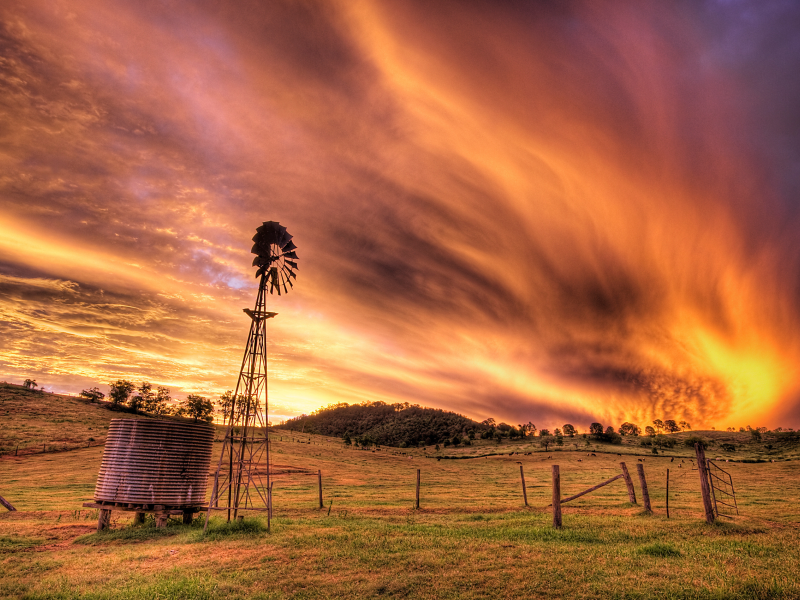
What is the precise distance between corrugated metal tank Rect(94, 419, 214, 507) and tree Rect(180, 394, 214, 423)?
136 meters

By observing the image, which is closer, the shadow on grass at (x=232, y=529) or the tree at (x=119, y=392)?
the shadow on grass at (x=232, y=529)

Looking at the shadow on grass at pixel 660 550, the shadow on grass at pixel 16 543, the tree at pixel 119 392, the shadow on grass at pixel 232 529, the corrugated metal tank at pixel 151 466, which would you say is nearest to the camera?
the shadow on grass at pixel 660 550

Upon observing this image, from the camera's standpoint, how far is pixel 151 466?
2156 centimetres

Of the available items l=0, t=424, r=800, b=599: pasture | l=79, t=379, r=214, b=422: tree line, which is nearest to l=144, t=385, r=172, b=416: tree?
l=79, t=379, r=214, b=422: tree line

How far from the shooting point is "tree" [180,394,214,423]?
146250 millimetres

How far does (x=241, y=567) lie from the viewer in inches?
543

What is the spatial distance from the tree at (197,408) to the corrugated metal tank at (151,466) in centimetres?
13627

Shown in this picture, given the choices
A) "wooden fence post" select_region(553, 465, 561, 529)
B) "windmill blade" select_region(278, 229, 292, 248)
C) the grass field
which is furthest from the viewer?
"windmill blade" select_region(278, 229, 292, 248)

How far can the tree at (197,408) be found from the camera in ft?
480

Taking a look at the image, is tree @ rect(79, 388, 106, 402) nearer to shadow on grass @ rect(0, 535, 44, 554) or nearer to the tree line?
the tree line

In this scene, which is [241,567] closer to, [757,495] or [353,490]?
[353,490]

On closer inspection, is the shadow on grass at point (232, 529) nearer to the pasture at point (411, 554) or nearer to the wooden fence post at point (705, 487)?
the pasture at point (411, 554)

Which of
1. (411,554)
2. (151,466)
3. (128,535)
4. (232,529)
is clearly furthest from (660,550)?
(151,466)

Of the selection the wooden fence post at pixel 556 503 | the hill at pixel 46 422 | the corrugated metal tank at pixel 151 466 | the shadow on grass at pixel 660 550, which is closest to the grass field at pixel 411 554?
the shadow on grass at pixel 660 550
